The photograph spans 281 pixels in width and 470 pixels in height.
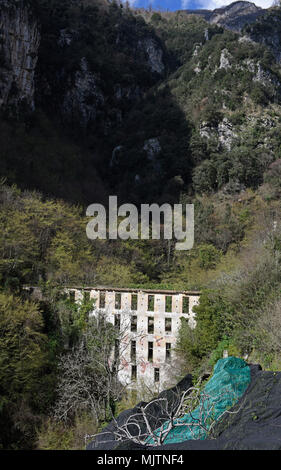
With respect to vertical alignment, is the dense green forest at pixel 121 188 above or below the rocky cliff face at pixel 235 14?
below

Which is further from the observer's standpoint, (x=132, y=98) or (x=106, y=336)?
(x=132, y=98)

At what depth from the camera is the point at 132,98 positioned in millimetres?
61875

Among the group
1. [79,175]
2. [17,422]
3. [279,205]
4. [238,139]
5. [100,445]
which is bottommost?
[17,422]

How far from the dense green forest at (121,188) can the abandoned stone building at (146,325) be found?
0.91 m

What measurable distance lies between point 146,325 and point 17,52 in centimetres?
4009

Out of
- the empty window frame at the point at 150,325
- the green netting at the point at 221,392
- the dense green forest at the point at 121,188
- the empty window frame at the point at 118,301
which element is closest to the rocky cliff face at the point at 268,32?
the dense green forest at the point at 121,188

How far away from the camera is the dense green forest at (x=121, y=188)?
1580 centimetres

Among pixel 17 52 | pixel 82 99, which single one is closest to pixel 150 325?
pixel 17 52

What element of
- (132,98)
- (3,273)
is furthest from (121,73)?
(3,273)

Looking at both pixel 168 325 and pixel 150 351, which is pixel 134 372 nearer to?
pixel 150 351

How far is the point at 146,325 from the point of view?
19469 mm

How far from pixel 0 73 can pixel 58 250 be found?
28.1 metres

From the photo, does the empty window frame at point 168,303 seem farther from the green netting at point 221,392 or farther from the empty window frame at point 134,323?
the green netting at point 221,392

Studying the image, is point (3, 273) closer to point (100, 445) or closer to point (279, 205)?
point (100, 445)
